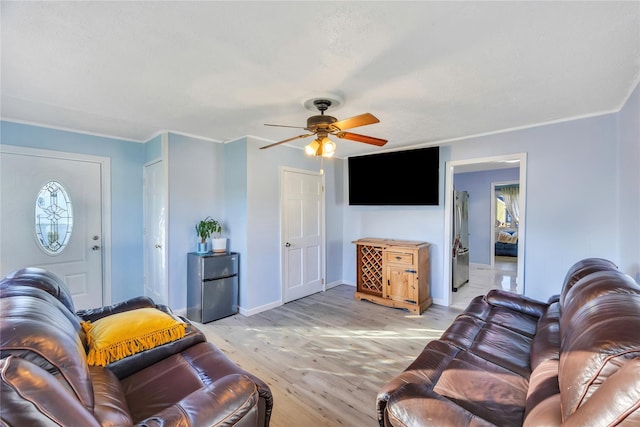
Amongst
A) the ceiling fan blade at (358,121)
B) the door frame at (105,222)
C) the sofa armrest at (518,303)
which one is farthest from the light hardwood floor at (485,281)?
the door frame at (105,222)

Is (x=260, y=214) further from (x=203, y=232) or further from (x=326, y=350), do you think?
(x=326, y=350)

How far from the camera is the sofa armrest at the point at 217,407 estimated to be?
43.2 inches

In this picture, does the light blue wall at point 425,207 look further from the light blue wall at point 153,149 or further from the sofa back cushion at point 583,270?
the sofa back cushion at point 583,270

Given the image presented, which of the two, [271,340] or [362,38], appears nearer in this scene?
[362,38]

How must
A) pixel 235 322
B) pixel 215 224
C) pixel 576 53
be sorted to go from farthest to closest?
pixel 215 224
pixel 235 322
pixel 576 53

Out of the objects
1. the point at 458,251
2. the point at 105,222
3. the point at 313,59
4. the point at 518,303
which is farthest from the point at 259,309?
the point at 458,251

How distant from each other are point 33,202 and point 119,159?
978mm

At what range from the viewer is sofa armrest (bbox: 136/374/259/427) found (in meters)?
1.10

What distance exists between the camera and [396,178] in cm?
424

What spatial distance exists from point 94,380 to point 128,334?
0.31 meters

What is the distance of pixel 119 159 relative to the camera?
12.2ft

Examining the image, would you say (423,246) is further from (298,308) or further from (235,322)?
(235,322)

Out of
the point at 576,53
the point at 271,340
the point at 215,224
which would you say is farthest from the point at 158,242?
the point at 576,53

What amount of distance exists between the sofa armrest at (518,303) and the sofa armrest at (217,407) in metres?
2.17
